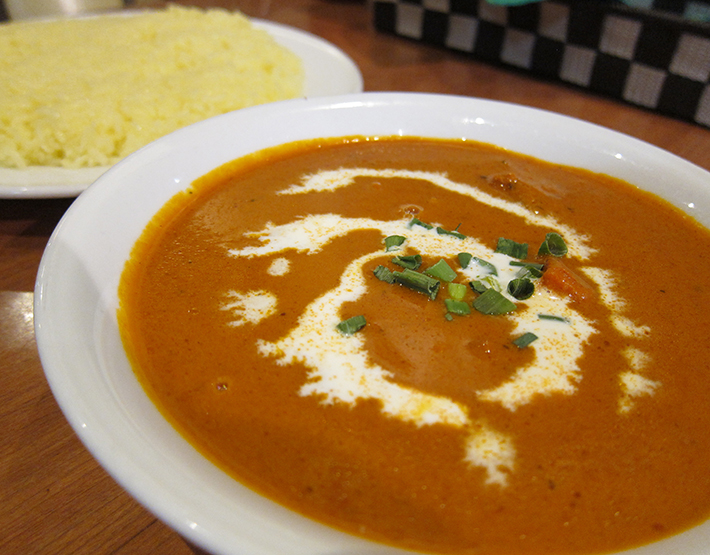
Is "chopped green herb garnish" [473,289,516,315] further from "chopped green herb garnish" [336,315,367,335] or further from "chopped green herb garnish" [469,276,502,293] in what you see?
"chopped green herb garnish" [336,315,367,335]

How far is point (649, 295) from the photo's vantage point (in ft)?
5.09

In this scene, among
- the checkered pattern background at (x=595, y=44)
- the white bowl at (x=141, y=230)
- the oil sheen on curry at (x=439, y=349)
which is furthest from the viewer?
the checkered pattern background at (x=595, y=44)

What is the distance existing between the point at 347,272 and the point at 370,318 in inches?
8.3

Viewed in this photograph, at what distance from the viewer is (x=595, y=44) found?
2982 millimetres

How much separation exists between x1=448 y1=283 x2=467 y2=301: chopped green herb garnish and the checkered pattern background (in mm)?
2132

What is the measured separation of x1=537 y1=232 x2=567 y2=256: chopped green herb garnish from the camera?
5.46 feet

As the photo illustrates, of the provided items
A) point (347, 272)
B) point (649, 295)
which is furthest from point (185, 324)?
point (649, 295)

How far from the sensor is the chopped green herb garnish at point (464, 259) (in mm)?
1604

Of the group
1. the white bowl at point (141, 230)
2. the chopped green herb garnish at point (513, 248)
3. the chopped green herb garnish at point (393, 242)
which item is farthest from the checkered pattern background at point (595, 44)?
the chopped green herb garnish at point (393, 242)

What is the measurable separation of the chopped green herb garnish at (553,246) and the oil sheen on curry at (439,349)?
0.04 feet

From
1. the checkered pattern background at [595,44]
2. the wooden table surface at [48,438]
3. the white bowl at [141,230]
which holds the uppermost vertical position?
the checkered pattern background at [595,44]

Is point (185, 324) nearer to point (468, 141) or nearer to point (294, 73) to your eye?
point (468, 141)

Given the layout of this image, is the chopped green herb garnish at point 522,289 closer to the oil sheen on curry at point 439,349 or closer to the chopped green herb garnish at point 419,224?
the oil sheen on curry at point 439,349

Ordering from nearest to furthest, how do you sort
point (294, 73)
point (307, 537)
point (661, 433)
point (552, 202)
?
point (307, 537)
point (661, 433)
point (552, 202)
point (294, 73)
